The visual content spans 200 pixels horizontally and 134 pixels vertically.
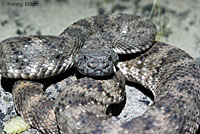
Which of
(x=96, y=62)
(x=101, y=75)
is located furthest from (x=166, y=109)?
(x=96, y=62)

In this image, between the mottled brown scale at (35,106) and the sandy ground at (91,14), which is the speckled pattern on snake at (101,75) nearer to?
the mottled brown scale at (35,106)

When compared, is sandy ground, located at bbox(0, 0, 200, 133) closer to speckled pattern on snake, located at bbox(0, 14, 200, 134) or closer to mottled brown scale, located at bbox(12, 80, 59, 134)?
speckled pattern on snake, located at bbox(0, 14, 200, 134)

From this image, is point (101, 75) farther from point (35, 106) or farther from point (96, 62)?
point (35, 106)

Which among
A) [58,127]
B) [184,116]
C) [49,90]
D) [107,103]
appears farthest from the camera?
[49,90]

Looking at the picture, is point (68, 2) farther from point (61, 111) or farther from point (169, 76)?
point (61, 111)

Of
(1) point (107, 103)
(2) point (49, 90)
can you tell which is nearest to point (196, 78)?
(1) point (107, 103)

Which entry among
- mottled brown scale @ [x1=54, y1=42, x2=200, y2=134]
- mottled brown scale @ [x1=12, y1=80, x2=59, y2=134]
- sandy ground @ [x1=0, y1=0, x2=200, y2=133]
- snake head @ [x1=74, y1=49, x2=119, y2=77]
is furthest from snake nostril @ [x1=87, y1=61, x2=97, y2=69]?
sandy ground @ [x1=0, y1=0, x2=200, y2=133]

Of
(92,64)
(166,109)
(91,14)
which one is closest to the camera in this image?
(166,109)
